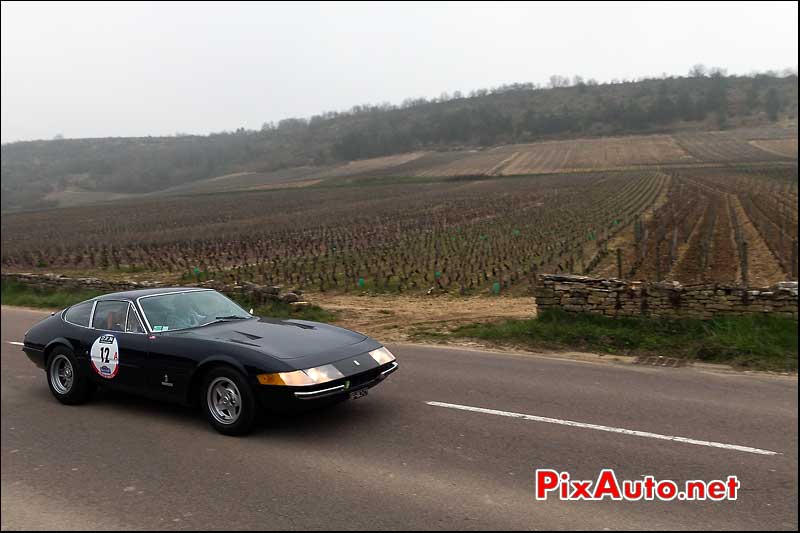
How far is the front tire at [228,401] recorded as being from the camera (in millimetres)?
5445

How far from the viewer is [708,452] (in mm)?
5031

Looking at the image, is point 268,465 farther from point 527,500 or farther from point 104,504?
point 527,500

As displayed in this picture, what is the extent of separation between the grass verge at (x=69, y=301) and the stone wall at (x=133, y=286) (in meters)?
0.11

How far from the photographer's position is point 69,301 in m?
15.8

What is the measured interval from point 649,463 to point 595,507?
901 mm

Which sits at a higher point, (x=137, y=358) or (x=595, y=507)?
(x=137, y=358)

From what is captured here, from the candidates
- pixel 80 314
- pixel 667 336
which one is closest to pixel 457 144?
pixel 667 336

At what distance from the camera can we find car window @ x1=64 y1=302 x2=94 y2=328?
6840mm

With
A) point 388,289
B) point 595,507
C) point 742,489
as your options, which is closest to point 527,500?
point 595,507

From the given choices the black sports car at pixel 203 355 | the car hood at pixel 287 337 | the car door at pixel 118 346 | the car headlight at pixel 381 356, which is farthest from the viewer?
the car door at pixel 118 346

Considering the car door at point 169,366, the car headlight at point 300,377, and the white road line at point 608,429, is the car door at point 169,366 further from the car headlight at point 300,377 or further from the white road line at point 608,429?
the white road line at point 608,429

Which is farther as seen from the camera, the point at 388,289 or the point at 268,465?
the point at 388,289

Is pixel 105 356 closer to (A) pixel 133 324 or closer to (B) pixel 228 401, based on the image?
(A) pixel 133 324

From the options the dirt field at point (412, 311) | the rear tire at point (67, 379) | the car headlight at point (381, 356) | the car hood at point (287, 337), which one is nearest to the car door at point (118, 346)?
the rear tire at point (67, 379)
